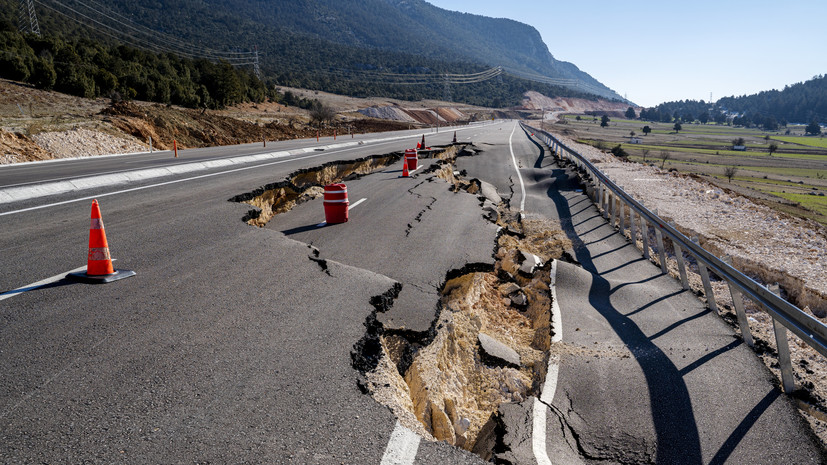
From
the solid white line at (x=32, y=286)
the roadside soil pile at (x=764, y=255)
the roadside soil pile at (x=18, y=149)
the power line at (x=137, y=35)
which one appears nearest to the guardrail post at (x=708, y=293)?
the roadside soil pile at (x=764, y=255)

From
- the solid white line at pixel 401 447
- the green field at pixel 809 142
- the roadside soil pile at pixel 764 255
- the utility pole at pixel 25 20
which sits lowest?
the green field at pixel 809 142

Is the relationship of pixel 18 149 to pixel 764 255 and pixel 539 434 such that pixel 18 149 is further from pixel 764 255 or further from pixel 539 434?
pixel 764 255

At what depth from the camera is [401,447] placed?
294cm

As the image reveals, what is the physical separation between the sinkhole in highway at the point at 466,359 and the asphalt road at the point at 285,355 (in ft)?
0.65

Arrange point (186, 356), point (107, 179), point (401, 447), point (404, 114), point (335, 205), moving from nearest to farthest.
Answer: point (401, 447), point (186, 356), point (335, 205), point (107, 179), point (404, 114)

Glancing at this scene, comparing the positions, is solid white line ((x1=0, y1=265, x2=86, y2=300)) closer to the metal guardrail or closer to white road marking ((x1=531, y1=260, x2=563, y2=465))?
white road marking ((x1=531, y1=260, x2=563, y2=465))

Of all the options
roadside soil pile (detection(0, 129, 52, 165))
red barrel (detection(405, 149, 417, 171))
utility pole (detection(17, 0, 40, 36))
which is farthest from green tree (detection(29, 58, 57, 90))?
utility pole (detection(17, 0, 40, 36))

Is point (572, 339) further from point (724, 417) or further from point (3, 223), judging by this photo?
point (3, 223)

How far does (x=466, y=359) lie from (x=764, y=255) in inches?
325

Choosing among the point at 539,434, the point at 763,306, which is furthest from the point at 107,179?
the point at 763,306

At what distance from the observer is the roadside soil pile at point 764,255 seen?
5.11 m

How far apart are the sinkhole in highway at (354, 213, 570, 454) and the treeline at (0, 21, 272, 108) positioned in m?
33.7

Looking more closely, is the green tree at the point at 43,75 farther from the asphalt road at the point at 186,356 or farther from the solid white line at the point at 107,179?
the asphalt road at the point at 186,356

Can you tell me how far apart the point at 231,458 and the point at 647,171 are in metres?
25.5
